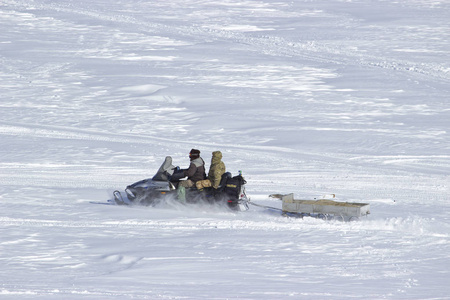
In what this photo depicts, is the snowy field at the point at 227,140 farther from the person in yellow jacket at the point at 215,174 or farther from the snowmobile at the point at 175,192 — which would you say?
the person in yellow jacket at the point at 215,174

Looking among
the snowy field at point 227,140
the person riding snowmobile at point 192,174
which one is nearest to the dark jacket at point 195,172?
the person riding snowmobile at point 192,174

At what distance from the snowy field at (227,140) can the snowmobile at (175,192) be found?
206 mm

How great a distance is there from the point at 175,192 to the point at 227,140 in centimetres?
627

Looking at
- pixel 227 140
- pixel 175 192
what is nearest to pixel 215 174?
pixel 175 192

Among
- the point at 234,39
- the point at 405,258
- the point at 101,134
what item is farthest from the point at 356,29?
the point at 405,258

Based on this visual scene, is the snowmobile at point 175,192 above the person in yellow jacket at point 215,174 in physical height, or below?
below

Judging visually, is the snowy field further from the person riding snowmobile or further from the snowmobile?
the person riding snowmobile

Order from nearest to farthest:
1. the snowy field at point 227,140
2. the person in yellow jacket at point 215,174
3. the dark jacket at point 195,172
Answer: the snowy field at point 227,140
the person in yellow jacket at point 215,174
the dark jacket at point 195,172

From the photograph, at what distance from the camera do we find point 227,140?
56.3 feet

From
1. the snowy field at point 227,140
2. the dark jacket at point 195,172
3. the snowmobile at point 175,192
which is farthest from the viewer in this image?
the dark jacket at point 195,172

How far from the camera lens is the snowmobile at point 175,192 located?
10719mm

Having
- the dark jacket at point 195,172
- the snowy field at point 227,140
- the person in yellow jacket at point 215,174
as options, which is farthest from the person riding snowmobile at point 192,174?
the snowy field at point 227,140

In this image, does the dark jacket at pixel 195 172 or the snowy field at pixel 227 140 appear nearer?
the snowy field at pixel 227 140

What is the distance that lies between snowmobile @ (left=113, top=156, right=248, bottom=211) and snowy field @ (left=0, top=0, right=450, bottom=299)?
0.21 m
